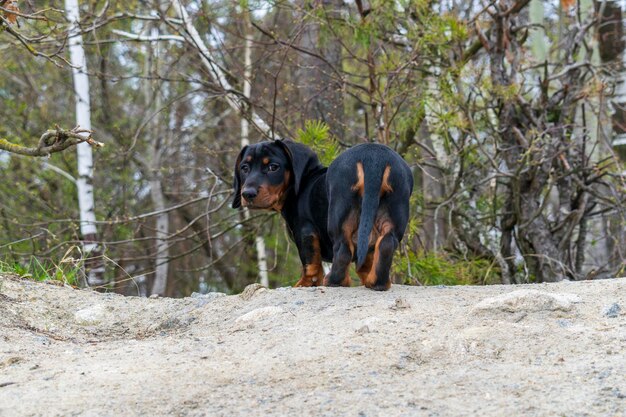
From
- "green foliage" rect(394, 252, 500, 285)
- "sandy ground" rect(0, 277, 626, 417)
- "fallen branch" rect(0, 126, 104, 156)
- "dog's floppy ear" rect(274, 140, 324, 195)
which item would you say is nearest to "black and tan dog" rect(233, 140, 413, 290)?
"dog's floppy ear" rect(274, 140, 324, 195)

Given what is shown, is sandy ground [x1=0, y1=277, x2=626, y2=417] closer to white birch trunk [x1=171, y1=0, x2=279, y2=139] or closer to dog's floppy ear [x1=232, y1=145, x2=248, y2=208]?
dog's floppy ear [x1=232, y1=145, x2=248, y2=208]

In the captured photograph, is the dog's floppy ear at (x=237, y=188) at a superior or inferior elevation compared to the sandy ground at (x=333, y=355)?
superior

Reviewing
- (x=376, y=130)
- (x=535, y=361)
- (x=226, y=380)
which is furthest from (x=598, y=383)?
(x=376, y=130)

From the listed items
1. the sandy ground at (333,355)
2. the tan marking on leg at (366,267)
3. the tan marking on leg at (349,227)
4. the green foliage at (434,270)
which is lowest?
the green foliage at (434,270)

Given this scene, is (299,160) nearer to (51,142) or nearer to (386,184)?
(386,184)

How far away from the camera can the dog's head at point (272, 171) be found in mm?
6215

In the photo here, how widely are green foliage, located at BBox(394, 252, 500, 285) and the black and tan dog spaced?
1.78 meters

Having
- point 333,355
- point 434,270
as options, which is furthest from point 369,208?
point 434,270

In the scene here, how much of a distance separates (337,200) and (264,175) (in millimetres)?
883

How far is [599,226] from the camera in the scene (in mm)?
13750

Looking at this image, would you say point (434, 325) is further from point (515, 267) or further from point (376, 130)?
point (515, 267)

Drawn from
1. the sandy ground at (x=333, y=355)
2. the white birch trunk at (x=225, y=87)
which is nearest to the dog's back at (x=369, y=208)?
the sandy ground at (x=333, y=355)

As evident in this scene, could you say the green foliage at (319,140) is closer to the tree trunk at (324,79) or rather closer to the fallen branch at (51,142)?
the tree trunk at (324,79)

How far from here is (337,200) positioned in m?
5.65
